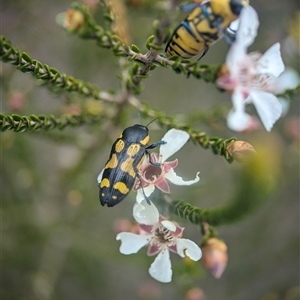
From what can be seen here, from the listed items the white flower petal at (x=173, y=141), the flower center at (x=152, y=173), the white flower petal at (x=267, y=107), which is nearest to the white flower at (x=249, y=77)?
the white flower petal at (x=267, y=107)

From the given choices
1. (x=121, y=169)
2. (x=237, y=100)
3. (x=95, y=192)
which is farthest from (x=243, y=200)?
(x=95, y=192)

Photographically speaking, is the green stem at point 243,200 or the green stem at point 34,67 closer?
the green stem at point 243,200

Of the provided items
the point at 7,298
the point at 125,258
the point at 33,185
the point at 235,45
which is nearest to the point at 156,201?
the point at 235,45

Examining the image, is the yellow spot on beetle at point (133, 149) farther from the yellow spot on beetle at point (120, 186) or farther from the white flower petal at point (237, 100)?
the white flower petal at point (237, 100)

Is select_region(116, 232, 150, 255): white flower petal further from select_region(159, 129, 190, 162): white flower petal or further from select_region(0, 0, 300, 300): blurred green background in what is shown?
select_region(0, 0, 300, 300): blurred green background

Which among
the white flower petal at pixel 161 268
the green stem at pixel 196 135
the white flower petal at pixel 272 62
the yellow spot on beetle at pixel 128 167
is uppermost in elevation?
the white flower petal at pixel 272 62

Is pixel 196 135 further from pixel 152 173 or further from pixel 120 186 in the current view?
pixel 120 186

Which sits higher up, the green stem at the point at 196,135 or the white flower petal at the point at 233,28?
the white flower petal at the point at 233,28

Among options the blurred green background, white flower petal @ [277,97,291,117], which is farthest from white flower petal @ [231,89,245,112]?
the blurred green background
